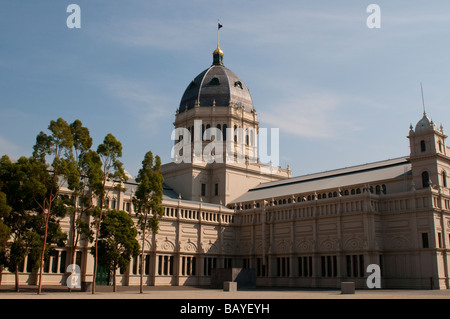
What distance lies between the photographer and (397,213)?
6606cm

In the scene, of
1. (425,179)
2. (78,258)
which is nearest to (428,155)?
(425,179)

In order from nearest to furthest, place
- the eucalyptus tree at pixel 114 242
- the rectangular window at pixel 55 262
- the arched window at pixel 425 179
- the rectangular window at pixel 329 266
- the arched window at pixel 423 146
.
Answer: the eucalyptus tree at pixel 114 242 < the rectangular window at pixel 55 262 < the arched window at pixel 425 179 < the arched window at pixel 423 146 < the rectangular window at pixel 329 266

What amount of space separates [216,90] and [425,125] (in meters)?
47.4

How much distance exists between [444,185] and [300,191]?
74.5 feet

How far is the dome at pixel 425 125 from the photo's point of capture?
66.8 m

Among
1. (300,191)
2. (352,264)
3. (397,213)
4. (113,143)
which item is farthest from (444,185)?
(113,143)

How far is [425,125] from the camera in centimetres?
6750

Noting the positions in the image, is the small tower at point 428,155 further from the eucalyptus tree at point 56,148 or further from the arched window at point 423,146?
the eucalyptus tree at point 56,148

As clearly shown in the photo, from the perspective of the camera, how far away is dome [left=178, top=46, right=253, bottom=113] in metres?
101

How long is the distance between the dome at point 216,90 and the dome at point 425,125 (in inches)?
1676

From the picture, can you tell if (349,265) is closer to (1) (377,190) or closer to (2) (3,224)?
(1) (377,190)

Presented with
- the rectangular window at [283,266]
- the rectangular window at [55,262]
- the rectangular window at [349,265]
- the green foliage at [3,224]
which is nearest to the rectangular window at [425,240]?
the rectangular window at [349,265]
